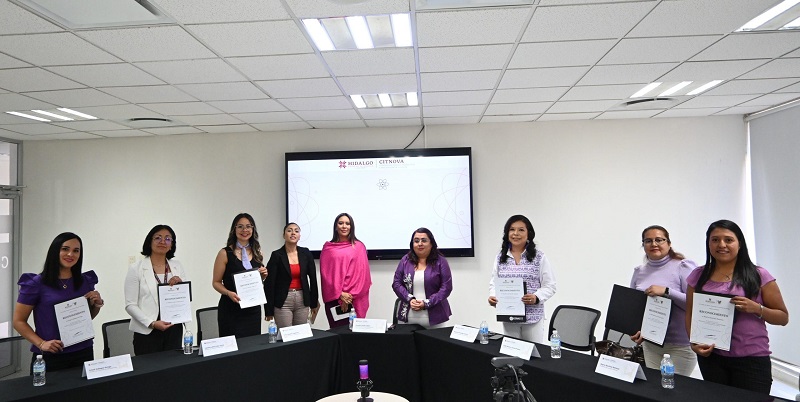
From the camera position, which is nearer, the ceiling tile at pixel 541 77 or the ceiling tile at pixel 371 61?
the ceiling tile at pixel 371 61

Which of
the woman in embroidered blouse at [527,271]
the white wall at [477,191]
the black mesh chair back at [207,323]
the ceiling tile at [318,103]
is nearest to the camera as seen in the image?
the woman in embroidered blouse at [527,271]

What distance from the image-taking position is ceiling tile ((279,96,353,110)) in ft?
13.6

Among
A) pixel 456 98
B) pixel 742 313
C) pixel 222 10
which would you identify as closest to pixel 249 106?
pixel 456 98

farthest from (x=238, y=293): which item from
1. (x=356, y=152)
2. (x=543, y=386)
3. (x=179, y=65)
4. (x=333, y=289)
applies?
(x=356, y=152)

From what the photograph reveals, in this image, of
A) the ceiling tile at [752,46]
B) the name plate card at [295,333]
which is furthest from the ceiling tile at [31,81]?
the ceiling tile at [752,46]

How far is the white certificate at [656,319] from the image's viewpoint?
2.48 m

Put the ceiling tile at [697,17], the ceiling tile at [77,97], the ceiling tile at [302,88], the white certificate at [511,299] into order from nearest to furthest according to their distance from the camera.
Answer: the ceiling tile at [697,17], the white certificate at [511,299], the ceiling tile at [302,88], the ceiling tile at [77,97]

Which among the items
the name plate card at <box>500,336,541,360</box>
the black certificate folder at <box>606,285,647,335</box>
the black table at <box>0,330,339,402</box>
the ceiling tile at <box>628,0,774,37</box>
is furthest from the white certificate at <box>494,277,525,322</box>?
the ceiling tile at <box>628,0,774,37</box>

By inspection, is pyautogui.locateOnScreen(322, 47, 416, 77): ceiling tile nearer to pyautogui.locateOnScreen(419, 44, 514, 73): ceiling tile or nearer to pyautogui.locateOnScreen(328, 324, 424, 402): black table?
pyautogui.locateOnScreen(419, 44, 514, 73): ceiling tile

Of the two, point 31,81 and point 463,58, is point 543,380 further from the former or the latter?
point 31,81

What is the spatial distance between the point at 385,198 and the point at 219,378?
3172mm

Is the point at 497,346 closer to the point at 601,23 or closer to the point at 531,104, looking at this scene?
the point at 601,23

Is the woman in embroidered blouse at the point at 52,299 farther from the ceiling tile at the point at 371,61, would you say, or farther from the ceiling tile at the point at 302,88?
the ceiling tile at the point at 371,61

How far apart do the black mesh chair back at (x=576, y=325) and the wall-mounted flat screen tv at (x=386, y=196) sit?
184 centimetres
